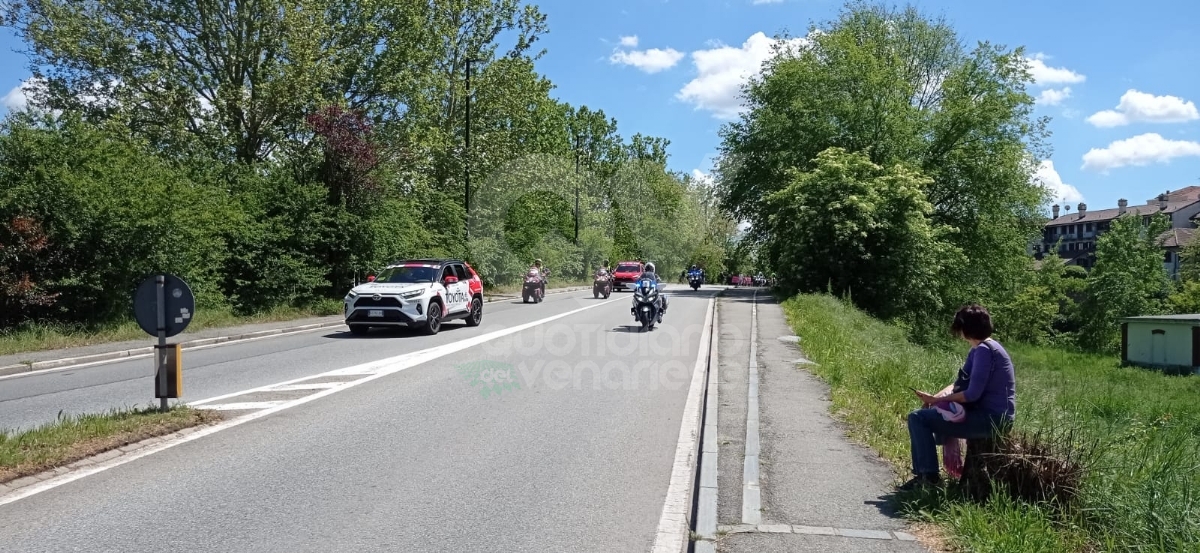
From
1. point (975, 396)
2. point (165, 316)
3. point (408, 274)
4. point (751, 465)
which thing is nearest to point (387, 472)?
point (751, 465)

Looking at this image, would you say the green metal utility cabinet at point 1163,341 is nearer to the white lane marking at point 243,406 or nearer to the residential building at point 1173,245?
the white lane marking at point 243,406

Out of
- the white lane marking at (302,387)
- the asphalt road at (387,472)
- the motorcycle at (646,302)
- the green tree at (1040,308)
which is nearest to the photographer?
the asphalt road at (387,472)

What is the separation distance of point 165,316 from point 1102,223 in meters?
121

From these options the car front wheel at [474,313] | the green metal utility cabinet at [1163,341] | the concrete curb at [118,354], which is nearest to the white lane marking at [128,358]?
the concrete curb at [118,354]

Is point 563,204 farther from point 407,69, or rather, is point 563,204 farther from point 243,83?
point 243,83

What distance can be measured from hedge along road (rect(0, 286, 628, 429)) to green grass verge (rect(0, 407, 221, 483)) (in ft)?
3.45

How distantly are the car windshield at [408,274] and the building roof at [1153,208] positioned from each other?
97238 mm

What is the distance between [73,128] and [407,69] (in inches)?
646

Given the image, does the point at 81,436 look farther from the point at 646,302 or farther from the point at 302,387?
the point at 646,302

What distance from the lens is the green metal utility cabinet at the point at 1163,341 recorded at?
1239 inches

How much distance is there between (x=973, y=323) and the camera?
16.7ft

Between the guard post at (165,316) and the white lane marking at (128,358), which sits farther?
the white lane marking at (128,358)

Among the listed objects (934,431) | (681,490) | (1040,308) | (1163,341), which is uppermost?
(934,431)

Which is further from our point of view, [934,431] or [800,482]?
[800,482]
